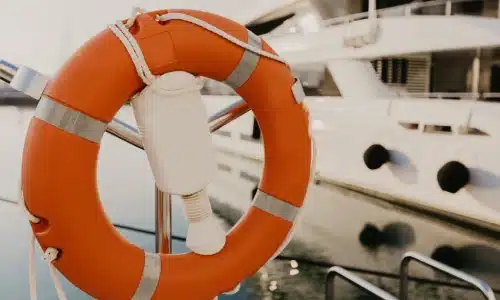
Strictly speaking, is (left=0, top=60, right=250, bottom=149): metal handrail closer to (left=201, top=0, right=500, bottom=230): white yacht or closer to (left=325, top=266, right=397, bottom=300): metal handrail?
(left=325, top=266, right=397, bottom=300): metal handrail

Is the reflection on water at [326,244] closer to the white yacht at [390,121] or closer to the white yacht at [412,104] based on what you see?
the white yacht at [390,121]

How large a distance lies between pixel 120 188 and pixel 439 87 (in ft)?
10.9

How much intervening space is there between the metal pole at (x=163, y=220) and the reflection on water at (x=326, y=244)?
0.35m

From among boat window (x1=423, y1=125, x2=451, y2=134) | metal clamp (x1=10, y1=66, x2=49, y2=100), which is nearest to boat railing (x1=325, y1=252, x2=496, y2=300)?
metal clamp (x1=10, y1=66, x2=49, y2=100)

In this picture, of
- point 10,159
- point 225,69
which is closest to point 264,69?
point 225,69

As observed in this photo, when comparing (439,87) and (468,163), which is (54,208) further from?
(439,87)

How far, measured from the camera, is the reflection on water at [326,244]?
Answer: 2369 millimetres

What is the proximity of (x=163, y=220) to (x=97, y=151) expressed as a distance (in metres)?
0.32

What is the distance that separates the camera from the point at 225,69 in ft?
3.92

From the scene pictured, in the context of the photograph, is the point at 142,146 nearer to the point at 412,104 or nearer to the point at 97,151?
the point at 97,151

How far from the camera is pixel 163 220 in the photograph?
1.32m

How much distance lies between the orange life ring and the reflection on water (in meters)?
0.21

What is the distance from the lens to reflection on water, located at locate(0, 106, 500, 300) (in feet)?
7.77

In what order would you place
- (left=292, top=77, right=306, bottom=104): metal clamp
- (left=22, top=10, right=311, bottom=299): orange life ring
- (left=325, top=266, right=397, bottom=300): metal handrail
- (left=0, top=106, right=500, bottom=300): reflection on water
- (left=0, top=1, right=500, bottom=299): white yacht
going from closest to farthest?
(left=22, top=10, right=311, bottom=299): orange life ring
(left=325, top=266, right=397, bottom=300): metal handrail
(left=292, top=77, right=306, bottom=104): metal clamp
(left=0, top=106, right=500, bottom=300): reflection on water
(left=0, top=1, right=500, bottom=299): white yacht
